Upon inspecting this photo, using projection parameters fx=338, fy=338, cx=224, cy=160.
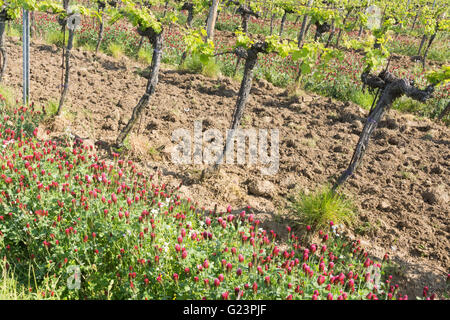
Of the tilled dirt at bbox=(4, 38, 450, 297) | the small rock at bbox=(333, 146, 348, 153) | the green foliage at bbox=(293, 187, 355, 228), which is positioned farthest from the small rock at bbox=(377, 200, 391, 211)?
the small rock at bbox=(333, 146, 348, 153)

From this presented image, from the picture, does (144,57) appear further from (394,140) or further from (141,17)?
(394,140)

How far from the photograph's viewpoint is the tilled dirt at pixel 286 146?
445 cm

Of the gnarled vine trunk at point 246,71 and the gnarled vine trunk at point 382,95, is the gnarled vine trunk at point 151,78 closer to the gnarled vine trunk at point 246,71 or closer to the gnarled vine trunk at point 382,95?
the gnarled vine trunk at point 246,71

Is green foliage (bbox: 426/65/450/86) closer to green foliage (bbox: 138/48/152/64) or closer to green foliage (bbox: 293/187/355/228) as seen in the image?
green foliage (bbox: 293/187/355/228)

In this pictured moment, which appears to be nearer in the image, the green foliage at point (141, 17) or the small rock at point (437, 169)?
the green foliage at point (141, 17)

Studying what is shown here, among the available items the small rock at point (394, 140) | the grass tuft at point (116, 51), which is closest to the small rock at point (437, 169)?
the small rock at point (394, 140)

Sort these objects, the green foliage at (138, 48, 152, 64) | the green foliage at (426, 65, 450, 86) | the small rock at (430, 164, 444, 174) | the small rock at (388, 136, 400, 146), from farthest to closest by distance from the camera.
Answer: the green foliage at (138, 48, 152, 64), the small rock at (388, 136, 400, 146), the small rock at (430, 164, 444, 174), the green foliage at (426, 65, 450, 86)

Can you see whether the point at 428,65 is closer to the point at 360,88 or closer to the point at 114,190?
the point at 360,88

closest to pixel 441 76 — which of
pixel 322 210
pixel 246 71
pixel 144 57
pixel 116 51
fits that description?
pixel 322 210

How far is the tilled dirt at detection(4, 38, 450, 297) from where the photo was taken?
4.45 metres

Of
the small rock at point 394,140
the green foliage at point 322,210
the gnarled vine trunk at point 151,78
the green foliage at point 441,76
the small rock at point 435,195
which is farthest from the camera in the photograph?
the small rock at point 394,140

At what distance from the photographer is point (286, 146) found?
645cm

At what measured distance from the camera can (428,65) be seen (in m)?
13.8
